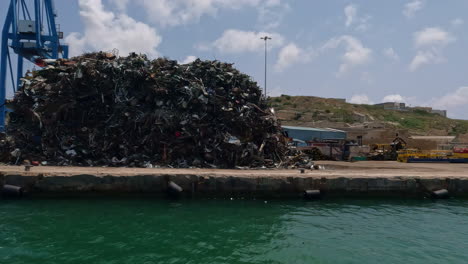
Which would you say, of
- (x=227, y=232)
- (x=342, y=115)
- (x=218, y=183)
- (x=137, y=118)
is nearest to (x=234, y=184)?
(x=218, y=183)

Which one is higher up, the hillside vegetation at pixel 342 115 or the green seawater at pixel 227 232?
the hillside vegetation at pixel 342 115

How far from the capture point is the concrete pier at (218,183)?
974 cm

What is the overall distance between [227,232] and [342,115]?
4706 cm

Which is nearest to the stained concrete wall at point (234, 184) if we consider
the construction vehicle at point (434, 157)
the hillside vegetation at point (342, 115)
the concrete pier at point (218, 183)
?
the concrete pier at point (218, 183)

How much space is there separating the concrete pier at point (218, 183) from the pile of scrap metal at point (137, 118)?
2.17 metres

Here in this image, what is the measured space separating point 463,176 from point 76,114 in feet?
47.5

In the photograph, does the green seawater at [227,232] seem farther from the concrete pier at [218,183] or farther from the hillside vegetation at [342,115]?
the hillside vegetation at [342,115]

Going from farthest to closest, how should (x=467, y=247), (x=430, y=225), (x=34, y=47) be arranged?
(x=34, y=47), (x=430, y=225), (x=467, y=247)

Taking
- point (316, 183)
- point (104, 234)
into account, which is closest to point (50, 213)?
point (104, 234)

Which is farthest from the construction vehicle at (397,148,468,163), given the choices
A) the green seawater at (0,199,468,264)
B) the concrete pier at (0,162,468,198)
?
the green seawater at (0,199,468,264)

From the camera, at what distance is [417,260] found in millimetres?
6164

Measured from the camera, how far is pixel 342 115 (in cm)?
5131

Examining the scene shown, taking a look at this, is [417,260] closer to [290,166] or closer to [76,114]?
[290,166]

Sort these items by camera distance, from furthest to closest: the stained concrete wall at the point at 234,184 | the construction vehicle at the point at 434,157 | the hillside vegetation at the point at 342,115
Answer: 1. the hillside vegetation at the point at 342,115
2. the construction vehicle at the point at 434,157
3. the stained concrete wall at the point at 234,184
